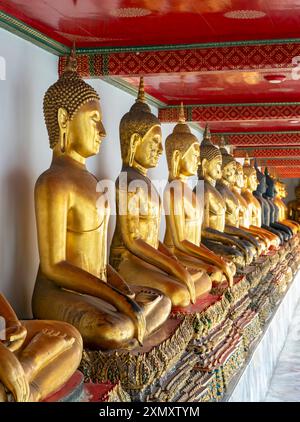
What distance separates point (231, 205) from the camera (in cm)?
760

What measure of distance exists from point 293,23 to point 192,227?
2005mm

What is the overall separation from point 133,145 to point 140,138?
0.07m

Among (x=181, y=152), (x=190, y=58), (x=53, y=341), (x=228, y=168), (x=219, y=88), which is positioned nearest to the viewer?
(x=53, y=341)

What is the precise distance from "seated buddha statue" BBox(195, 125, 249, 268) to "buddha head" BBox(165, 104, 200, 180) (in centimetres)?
87

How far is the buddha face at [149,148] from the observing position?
494cm

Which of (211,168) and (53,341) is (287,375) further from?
(53,341)

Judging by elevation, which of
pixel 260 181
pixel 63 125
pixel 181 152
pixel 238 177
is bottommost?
pixel 260 181

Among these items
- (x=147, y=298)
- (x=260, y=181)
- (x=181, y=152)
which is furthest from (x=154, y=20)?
(x=260, y=181)

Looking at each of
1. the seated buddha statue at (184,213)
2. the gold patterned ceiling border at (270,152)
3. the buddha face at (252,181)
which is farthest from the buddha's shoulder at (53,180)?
the gold patterned ceiling border at (270,152)

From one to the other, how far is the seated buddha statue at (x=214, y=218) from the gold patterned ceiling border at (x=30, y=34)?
8.09 feet

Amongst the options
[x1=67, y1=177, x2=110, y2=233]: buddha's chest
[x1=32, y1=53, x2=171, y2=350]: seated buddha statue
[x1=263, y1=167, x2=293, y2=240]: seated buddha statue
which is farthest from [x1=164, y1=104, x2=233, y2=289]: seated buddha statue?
[x1=263, y1=167, x2=293, y2=240]: seated buddha statue

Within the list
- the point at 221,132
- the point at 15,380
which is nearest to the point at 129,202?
the point at 15,380

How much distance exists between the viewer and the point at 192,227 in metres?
5.75
